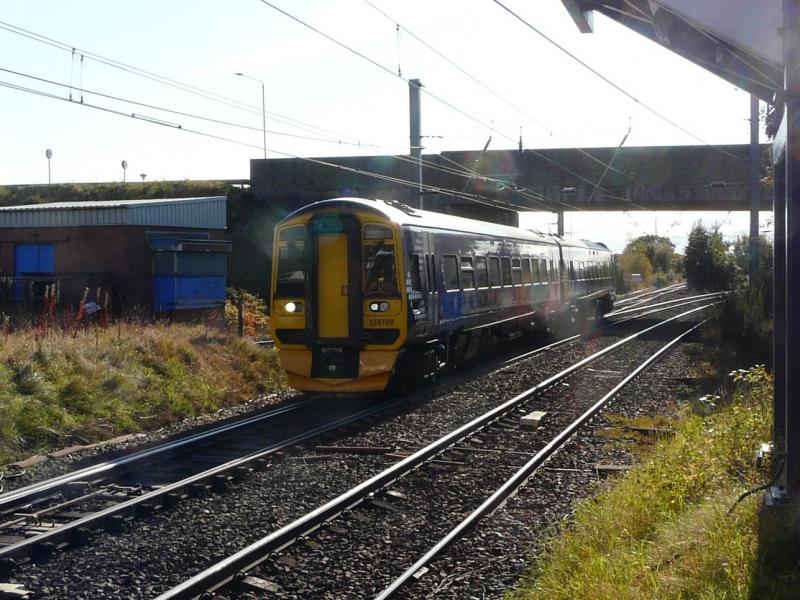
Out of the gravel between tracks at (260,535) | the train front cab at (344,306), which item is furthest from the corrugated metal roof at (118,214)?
the gravel between tracks at (260,535)

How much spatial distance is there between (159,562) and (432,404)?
7201mm

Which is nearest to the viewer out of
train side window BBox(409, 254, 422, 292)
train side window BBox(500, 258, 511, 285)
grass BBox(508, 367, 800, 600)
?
grass BBox(508, 367, 800, 600)

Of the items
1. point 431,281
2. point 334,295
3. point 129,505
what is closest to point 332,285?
point 334,295

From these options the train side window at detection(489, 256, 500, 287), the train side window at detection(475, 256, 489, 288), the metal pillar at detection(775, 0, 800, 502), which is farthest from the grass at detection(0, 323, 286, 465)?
the metal pillar at detection(775, 0, 800, 502)

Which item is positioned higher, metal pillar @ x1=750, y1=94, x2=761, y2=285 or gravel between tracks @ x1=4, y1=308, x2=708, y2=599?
metal pillar @ x1=750, y1=94, x2=761, y2=285

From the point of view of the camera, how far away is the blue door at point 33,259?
2331 cm

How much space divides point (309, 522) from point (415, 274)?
7.07 m

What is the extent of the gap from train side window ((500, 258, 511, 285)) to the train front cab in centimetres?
620

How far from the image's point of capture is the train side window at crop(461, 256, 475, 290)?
634 inches

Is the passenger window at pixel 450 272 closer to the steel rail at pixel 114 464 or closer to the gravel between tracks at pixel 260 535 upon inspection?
the steel rail at pixel 114 464

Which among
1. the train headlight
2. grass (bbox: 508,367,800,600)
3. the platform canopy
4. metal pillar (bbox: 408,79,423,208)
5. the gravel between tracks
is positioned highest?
metal pillar (bbox: 408,79,423,208)

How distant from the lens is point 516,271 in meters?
20.2

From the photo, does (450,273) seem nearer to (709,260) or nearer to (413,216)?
(413,216)

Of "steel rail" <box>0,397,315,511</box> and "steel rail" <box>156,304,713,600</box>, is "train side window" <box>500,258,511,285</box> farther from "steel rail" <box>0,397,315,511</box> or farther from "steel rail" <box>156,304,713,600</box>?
"steel rail" <box>0,397,315,511</box>
